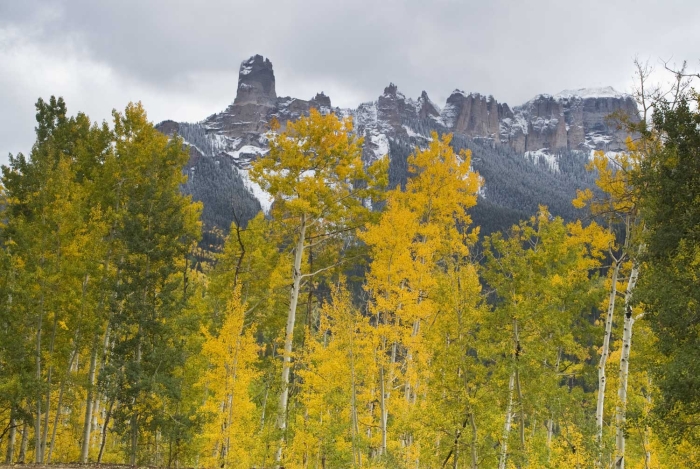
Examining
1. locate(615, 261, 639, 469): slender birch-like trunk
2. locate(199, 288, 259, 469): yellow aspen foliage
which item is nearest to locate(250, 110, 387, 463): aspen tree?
locate(199, 288, 259, 469): yellow aspen foliage

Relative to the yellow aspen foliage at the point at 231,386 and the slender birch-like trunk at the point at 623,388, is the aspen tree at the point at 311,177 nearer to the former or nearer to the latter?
the yellow aspen foliage at the point at 231,386

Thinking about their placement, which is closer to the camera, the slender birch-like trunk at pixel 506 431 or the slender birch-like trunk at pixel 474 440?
the slender birch-like trunk at pixel 474 440

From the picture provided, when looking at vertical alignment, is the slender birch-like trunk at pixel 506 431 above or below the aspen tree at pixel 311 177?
below

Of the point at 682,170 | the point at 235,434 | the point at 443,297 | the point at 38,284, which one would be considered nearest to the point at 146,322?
the point at 38,284

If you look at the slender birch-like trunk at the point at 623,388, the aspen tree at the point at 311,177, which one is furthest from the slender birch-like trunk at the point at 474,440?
the aspen tree at the point at 311,177

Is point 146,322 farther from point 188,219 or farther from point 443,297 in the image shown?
point 443,297

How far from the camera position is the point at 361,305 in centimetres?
1362

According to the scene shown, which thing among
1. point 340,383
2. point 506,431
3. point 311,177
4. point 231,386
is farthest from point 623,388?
point 231,386

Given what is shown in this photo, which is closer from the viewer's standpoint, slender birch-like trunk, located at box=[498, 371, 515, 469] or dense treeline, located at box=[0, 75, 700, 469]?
dense treeline, located at box=[0, 75, 700, 469]

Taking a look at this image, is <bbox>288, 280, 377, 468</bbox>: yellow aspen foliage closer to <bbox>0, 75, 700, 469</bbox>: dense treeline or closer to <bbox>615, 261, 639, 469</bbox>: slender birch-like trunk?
<bbox>0, 75, 700, 469</bbox>: dense treeline

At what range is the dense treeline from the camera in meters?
9.27

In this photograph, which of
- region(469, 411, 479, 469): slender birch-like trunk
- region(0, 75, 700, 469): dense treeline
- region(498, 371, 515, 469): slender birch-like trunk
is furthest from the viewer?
region(498, 371, 515, 469): slender birch-like trunk

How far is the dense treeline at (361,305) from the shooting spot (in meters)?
9.27

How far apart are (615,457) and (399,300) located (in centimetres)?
542
